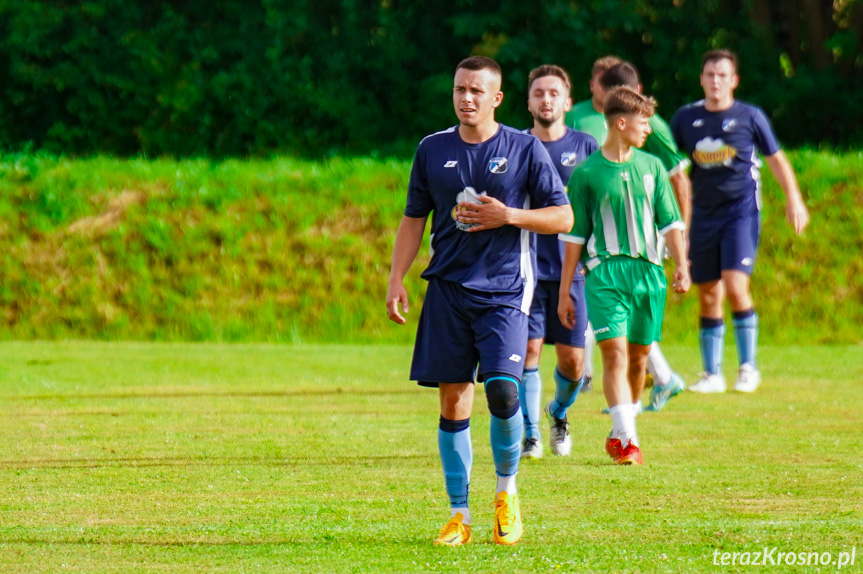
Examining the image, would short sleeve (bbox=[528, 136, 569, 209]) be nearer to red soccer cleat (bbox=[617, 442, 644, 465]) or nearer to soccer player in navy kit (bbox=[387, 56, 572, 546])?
soccer player in navy kit (bbox=[387, 56, 572, 546])

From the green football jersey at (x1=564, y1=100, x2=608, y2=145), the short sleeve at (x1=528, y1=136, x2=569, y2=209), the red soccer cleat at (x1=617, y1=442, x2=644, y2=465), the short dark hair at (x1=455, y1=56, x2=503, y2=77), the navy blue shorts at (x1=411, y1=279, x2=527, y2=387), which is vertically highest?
the short dark hair at (x1=455, y1=56, x2=503, y2=77)

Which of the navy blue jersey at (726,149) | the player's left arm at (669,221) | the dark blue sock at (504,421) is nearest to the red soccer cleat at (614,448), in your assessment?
the player's left arm at (669,221)

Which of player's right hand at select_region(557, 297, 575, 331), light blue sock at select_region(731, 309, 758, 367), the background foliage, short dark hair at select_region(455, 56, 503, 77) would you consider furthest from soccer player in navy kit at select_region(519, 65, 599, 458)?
the background foliage

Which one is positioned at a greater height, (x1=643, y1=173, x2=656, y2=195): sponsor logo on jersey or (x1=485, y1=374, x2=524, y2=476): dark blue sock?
(x1=643, y1=173, x2=656, y2=195): sponsor logo on jersey

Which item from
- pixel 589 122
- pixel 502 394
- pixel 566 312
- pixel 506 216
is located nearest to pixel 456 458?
pixel 502 394

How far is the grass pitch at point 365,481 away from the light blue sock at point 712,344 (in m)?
0.45

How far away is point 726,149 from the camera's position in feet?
36.7

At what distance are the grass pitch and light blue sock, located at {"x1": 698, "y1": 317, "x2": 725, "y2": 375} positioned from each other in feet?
1.49

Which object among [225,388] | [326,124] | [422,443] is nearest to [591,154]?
[422,443]

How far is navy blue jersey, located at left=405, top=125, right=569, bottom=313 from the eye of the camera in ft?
18.7

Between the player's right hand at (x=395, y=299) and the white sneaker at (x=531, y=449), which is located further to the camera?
the white sneaker at (x=531, y=449)

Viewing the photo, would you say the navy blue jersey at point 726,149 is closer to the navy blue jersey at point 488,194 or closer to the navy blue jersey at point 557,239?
the navy blue jersey at point 557,239

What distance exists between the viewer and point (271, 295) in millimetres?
16156

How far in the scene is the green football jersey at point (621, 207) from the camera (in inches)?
301
